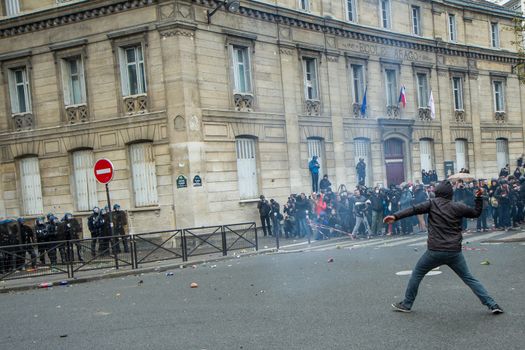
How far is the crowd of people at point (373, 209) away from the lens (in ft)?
68.3

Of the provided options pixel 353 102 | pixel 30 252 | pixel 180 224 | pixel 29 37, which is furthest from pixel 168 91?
pixel 353 102

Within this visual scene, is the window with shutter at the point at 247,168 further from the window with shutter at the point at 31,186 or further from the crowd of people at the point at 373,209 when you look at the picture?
the window with shutter at the point at 31,186

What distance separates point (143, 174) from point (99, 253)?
24.3 ft

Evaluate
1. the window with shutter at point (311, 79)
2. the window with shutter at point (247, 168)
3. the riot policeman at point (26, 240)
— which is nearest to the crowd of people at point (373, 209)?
the window with shutter at point (247, 168)

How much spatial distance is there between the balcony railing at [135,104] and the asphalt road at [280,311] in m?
9.84

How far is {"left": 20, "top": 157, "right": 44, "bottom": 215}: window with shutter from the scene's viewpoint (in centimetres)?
2584

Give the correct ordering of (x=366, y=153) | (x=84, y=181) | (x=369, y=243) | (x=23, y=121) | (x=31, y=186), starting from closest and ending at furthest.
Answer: (x=369, y=243) → (x=84, y=181) → (x=23, y=121) → (x=31, y=186) → (x=366, y=153)

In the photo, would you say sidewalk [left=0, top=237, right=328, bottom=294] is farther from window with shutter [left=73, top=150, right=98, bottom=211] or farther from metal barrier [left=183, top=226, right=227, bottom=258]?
window with shutter [left=73, top=150, right=98, bottom=211]

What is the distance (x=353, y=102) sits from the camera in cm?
2959

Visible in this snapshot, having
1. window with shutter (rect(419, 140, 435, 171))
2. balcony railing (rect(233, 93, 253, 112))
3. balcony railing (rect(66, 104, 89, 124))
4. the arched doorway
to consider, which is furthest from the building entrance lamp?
window with shutter (rect(419, 140, 435, 171))

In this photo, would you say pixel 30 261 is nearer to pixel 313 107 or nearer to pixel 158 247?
pixel 158 247

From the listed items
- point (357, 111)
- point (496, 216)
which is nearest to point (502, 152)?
point (357, 111)

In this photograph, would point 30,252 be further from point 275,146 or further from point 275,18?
point 275,18

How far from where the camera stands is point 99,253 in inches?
645
